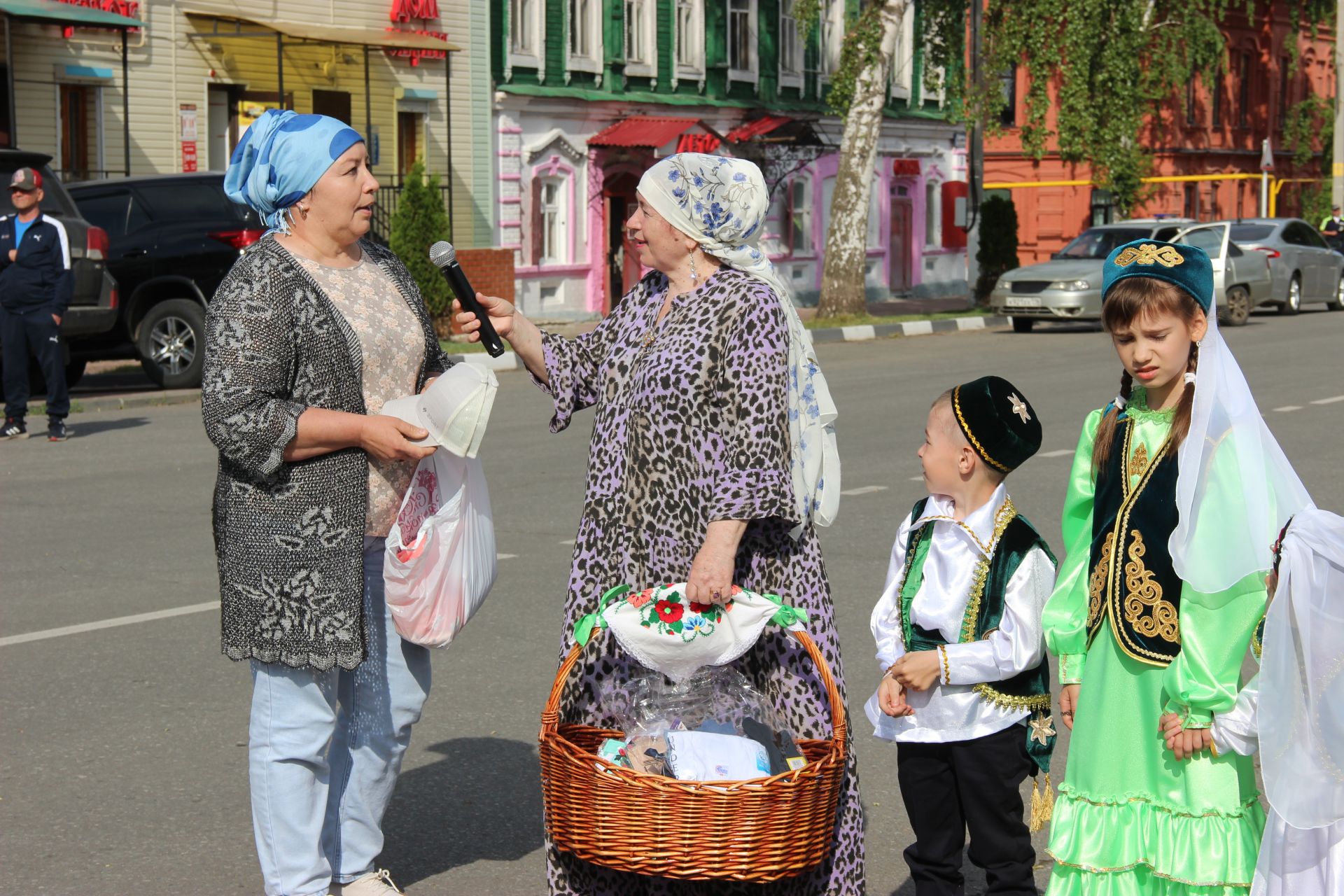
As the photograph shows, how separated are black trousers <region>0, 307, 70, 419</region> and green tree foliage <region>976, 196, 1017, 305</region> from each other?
21829mm

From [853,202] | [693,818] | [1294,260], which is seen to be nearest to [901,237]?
[853,202]

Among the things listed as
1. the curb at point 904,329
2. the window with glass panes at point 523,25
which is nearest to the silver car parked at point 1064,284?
the curb at point 904,329

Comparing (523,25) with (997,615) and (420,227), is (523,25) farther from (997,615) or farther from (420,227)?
(997,615)

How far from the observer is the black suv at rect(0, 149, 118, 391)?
50.5ft

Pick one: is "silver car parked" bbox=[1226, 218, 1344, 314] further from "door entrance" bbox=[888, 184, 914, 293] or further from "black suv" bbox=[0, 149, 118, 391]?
"black suv" bbox=[0, 149, 118, 391]

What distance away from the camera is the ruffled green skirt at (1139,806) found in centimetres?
336

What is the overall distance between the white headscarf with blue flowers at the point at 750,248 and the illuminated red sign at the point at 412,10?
2374 cm

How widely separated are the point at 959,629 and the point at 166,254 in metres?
14.5

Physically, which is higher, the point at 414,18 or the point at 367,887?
the point at 414,18

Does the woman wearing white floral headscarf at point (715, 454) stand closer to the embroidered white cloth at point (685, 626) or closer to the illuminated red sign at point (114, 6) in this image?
the embroidered white cloth at point (685, 626)

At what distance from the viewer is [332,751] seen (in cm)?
434

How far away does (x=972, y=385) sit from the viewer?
3770mm

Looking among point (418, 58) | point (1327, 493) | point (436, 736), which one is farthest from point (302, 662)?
point (418, 58)

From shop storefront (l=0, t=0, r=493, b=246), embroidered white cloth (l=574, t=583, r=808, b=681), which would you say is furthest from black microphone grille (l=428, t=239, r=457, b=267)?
shop storefront (l=0, t=0, r=493, b=246)
